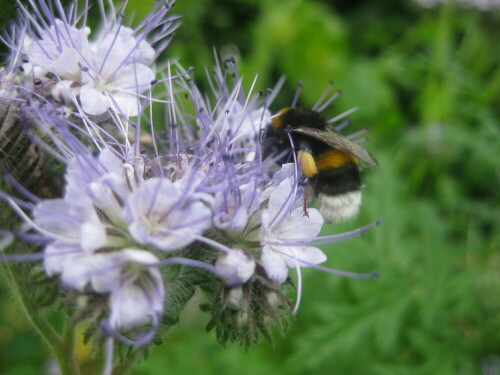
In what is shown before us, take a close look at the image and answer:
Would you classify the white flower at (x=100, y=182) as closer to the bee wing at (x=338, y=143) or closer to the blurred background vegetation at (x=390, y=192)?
the bee wing at (x=338, y=143)

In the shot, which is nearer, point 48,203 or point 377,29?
point 48,203

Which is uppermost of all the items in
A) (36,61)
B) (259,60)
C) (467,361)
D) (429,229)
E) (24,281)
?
(36,61)

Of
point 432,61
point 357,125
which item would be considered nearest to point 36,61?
point 357,125

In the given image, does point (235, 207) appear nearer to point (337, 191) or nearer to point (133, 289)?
point (133, 289)

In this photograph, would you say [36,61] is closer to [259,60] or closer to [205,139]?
[205,139]

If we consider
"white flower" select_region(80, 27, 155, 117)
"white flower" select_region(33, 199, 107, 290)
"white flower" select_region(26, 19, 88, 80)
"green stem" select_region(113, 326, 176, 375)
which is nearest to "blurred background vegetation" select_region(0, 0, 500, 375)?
"green stem" select_region(113, 326, 176, 375)
